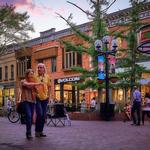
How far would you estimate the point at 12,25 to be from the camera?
147 feet

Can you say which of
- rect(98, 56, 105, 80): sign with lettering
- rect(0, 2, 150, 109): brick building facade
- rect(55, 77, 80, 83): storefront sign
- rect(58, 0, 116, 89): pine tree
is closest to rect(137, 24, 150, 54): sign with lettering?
rect(98, 56, 105, 80): sign with lettering

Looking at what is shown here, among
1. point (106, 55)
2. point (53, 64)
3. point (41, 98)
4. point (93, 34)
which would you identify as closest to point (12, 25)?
point (53, 64)

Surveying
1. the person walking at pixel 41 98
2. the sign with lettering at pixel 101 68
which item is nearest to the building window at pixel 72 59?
the sign with lettering at pixel 101 68

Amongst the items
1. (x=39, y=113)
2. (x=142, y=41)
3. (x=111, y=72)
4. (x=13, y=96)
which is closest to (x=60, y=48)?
(x=13, y=96)

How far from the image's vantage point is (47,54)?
147 feet

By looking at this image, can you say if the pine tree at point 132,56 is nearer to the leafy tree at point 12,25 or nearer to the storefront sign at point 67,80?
the storefront sign at point 67,80

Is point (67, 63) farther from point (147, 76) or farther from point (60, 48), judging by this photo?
point (147, 76)

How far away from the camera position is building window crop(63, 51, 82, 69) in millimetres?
40812

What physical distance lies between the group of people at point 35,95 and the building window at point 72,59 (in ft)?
97.8

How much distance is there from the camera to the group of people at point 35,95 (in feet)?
33.9

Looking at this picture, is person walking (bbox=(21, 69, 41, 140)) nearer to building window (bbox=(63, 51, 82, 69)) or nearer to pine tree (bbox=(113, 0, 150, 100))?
pine tree (bbox=(113, 0, 150, 100))

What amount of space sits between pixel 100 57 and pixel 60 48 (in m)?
18.4

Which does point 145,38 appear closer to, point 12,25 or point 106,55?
point 106,55

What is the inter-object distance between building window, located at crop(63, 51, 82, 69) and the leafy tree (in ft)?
17.2
